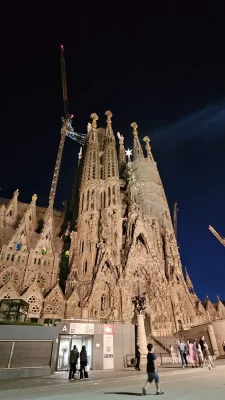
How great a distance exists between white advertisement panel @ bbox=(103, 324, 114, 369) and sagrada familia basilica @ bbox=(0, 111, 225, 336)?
12.6m

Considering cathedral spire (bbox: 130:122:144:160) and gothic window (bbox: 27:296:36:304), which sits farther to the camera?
cathedral spire (bbox: 130:122:144:160)

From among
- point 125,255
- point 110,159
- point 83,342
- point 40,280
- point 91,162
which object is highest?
point 110,159

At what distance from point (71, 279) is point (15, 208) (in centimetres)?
1662

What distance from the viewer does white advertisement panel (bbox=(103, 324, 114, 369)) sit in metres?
15.5

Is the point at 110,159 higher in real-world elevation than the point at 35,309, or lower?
higher

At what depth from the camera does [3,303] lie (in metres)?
17.4

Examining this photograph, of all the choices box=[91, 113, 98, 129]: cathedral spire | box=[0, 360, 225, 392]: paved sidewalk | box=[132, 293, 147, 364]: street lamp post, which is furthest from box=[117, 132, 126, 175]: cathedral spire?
box=[0, 360, 225, 392]: paved sidewalk

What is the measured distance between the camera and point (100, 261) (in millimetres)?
34938

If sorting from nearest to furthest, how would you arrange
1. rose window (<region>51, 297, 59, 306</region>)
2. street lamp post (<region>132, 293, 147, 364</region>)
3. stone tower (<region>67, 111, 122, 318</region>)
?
1. street lamp post (<region>132, 293, 147, 364</region>)
2. rose window (<region>51, 297, 59, 306</region>)
3. stone tower (<region>67, 111, 122, 318</region>)

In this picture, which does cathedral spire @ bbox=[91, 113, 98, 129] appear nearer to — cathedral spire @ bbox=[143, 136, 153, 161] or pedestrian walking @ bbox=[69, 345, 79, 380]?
cathedral spire @ bbox=[143, 136, 153, 161]

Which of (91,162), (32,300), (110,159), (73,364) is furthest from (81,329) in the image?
(110,159)

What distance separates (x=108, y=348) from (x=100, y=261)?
1916 cm

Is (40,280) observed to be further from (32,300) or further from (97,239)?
(97,239)

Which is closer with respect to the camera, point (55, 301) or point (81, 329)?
point (81, 329)
